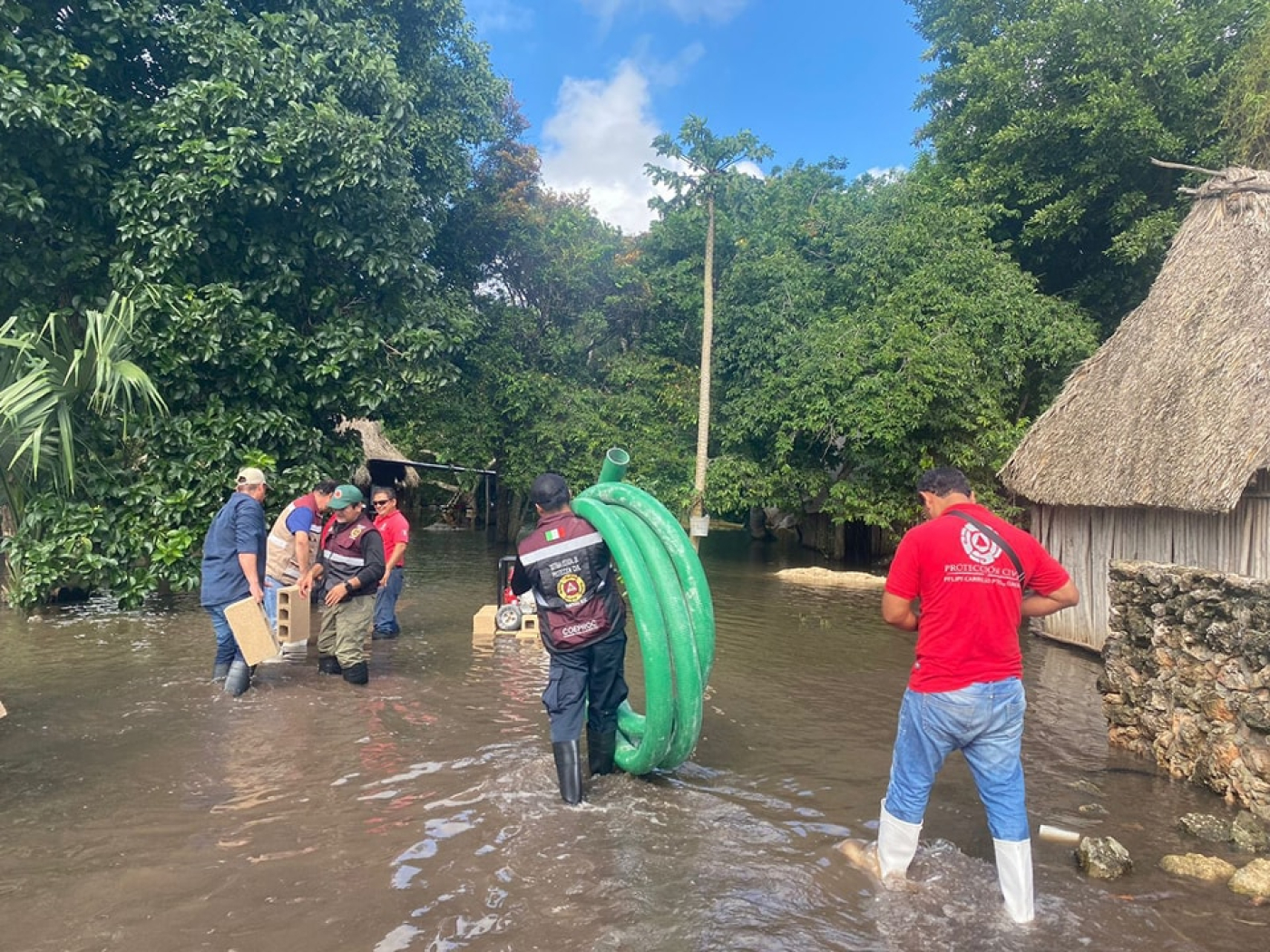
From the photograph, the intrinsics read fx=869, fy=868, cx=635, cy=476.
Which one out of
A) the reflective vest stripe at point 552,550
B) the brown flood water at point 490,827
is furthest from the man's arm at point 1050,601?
the reflective vest stripe at point 552,550

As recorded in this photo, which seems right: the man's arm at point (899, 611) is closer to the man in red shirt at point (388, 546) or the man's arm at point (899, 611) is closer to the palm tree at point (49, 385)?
the man in red shirt at point (388, 546)

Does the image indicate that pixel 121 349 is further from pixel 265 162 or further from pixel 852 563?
pixel 852 563

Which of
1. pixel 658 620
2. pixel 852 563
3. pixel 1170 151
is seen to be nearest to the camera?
pixel 658 620

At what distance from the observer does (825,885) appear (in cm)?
435

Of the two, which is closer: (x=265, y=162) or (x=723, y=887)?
(x=723, y=887)

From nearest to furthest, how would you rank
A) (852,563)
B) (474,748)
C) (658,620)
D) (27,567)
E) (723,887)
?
(723,887), (658,620), (474,748), (27,567), (852,563)

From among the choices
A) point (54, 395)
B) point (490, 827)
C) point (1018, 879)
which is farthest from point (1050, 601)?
point (54, 395)

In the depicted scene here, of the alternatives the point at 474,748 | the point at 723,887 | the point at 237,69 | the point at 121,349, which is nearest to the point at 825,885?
the point at 723,887

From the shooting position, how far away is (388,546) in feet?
32.8

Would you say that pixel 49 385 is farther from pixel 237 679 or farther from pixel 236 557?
pixel 237 679

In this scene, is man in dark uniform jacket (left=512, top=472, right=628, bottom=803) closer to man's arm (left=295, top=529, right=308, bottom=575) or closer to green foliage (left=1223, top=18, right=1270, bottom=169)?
man's arm (left=295, top=529, right=308, bottom=575)

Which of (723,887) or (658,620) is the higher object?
(658,620)

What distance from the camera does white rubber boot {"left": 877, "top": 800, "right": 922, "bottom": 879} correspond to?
4320 millimetres

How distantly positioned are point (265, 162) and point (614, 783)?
27.4 feet
